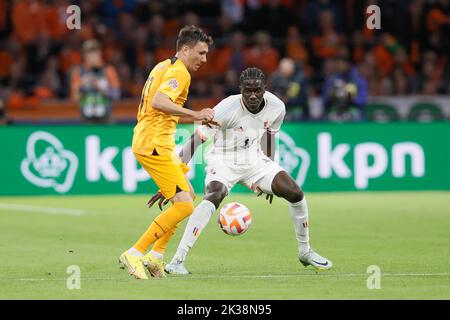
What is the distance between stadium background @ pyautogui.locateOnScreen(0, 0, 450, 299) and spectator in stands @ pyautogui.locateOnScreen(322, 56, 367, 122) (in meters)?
0.03

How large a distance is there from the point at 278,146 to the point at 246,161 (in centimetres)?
858

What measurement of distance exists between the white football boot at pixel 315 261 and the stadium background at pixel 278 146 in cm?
10

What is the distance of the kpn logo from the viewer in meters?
19.8

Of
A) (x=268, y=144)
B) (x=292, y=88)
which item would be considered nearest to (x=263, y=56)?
(x=292, y=88)

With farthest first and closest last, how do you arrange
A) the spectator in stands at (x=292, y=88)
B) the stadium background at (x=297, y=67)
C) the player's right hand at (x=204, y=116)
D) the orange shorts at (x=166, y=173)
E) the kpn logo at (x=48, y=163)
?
the spectator in stands at (x=292, y=88) → the stadium background at (x=297, y=67) → the kpn logo at (x=48, y=163) → the orange shorts at (x=166, y=173) → the player's right hand at (x=204, y=116)

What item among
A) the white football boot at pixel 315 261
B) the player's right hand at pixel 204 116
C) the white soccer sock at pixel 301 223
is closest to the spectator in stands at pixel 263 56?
the white soccer sock at pixel 301 223

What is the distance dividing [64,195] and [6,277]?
→ 31.3 ft

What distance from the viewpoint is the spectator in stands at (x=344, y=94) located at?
70.9 ft

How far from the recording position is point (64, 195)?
787 inches

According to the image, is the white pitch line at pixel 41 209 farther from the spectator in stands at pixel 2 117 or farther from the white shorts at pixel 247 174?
the white shorts at pixel 247 174

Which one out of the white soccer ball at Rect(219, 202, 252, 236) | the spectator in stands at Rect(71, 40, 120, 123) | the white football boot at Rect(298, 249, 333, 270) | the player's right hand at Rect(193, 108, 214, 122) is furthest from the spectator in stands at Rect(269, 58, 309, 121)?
the player's right hand at Rect(193, 108, 214, 122)

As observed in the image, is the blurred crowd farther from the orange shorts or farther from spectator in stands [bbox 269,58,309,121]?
the orange shorts

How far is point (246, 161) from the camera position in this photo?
1148cm
